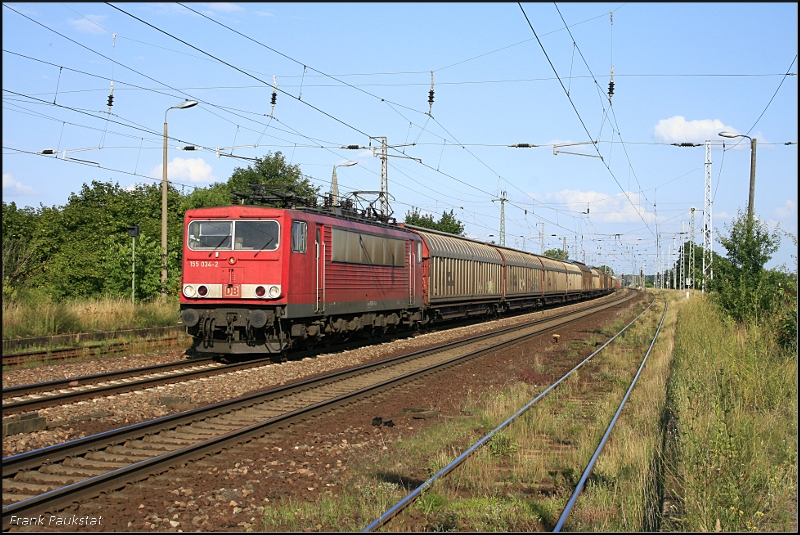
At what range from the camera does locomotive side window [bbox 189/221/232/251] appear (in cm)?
1568

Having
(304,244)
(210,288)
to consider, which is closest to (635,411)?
(304,244)

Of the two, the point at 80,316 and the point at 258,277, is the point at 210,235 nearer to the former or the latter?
the point at 258,277

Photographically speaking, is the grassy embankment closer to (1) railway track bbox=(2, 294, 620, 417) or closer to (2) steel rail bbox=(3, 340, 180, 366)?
(1) railway track bbox=(2, 294, 620, 417)

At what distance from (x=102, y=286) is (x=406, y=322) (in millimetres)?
11978

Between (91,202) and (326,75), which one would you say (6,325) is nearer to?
(326,75)

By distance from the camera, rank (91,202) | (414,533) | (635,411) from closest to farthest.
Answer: (414,533) → (635,411) → (91,202)

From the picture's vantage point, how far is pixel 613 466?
777 centimetres

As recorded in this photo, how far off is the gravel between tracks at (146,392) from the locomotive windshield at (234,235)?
268 centimetres

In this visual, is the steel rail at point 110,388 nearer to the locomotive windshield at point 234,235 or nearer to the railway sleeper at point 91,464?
the locomotive windshield at point 234,235

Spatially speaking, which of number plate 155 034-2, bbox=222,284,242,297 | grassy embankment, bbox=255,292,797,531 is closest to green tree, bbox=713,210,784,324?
grassy embankment, bbox=255,292,797,531

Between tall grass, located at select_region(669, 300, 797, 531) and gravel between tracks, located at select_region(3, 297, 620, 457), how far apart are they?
704 cm

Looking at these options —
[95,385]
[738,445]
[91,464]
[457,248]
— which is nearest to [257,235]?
[95,385]

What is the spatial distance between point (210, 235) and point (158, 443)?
7.86 meters

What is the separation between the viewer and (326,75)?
826 inches
